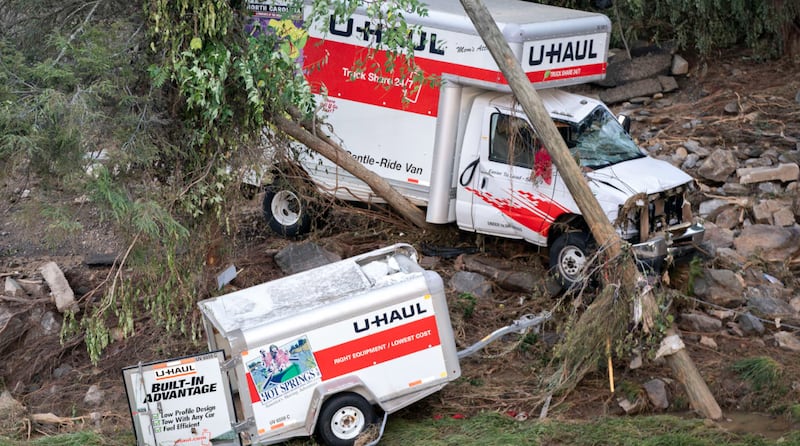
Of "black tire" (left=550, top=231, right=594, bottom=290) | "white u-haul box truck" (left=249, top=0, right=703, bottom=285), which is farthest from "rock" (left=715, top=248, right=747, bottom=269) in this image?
"black tire" (left=550, top=231, right=594, bottom=290)

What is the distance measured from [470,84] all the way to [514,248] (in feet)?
6.89

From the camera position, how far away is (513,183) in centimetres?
1071

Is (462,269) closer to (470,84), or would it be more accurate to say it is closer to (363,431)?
(470,84)

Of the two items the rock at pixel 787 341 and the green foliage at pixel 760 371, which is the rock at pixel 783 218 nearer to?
the rock at pixel 787 341

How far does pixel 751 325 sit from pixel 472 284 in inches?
118

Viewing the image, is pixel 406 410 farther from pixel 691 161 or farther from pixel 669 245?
pixel 691 161

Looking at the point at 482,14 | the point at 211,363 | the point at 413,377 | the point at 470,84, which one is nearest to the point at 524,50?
the point at 470,84

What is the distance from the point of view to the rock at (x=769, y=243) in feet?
37.3

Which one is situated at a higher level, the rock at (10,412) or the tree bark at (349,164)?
the tree bark at (349,164)

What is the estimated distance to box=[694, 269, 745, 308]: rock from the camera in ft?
33.2

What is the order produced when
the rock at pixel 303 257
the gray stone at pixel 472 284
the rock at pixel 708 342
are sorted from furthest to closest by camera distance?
1. the rock at pixel 303 257
2. the gray stone at pixel 472 284
3. the rock at pixel 708 342

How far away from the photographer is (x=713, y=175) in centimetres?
1325

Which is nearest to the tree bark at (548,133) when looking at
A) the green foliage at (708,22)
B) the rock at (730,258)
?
the rock at (730,258)

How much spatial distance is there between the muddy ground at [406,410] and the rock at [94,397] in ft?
0.19
